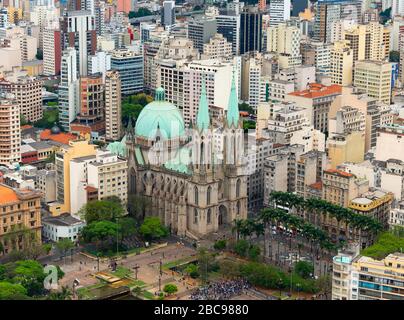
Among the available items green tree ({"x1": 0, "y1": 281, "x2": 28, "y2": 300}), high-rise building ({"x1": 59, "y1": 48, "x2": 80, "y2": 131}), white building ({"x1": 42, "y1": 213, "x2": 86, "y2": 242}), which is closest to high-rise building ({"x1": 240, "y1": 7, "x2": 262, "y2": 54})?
high-rise building ({"x1": 59, "y1": 48, "x2": 80, "y2": 131})

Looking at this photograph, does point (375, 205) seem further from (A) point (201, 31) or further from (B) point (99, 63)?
(A) point (201, 31)

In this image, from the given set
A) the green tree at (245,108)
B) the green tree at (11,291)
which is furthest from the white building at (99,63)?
the green tree at (11,291)

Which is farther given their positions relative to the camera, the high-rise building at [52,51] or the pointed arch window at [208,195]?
the high-rise building at [52,51]

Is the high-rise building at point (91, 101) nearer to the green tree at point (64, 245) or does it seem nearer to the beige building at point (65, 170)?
the beige building at point (65, 170)

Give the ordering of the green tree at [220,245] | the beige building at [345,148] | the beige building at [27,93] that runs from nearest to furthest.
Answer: the green tree at [220,245], the beige building at [345,148], the beige building at [27,93]

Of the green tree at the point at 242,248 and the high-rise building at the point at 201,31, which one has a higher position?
the high-rise building at the point at 201,31

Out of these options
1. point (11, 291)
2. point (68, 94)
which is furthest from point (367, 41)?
point (11, 291)

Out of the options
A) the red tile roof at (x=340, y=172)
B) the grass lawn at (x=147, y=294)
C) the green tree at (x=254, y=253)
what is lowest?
the grass lawn at (x=147, y=294)

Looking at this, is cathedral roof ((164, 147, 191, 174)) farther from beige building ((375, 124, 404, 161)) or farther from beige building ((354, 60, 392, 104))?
beige building ((354, 60, 392, 104))
